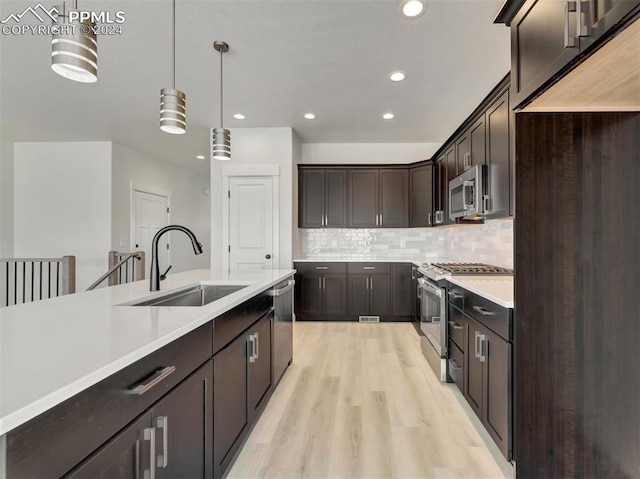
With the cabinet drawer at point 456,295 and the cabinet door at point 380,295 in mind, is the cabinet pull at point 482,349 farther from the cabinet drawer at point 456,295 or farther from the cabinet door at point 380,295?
the cabinet door at point 380,295

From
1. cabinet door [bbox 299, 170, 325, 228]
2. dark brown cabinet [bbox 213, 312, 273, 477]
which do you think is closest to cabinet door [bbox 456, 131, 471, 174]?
cabinet door [bbox 299, 170, 325, 228]

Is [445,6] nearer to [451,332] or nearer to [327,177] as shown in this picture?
[451,332]

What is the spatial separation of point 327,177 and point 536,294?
372cm

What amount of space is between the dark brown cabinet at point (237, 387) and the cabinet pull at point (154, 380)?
35 cm

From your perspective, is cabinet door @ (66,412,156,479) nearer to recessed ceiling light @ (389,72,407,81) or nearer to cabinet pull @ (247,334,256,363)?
cabinet pull @ (247,334,256,363)

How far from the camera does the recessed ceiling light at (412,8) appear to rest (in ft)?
6.70

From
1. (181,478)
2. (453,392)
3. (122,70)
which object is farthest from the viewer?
(122,70)

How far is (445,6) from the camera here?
2100 millimetres

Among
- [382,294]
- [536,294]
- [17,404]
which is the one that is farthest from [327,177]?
[17,404]

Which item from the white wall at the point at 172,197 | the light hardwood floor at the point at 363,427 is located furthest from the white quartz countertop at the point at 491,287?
the white wall at the point at 172,197

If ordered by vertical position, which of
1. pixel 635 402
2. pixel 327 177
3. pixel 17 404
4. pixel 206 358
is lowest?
pixel 635 402

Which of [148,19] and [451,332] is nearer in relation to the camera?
[148,19]

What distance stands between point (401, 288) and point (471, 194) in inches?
82.4

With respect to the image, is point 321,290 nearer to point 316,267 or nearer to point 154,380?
point 316,267
